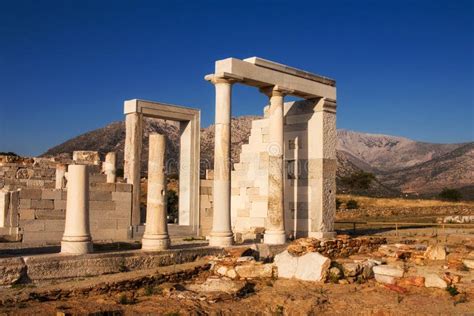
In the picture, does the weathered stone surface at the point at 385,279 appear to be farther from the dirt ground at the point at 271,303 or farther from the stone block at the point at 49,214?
the stone block at the point at 49,214

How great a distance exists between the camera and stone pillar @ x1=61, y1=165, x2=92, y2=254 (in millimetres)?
13570

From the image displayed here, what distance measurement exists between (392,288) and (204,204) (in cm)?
1106

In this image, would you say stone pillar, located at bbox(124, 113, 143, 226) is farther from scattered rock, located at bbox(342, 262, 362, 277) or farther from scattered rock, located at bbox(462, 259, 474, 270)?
scattered rock, located at bbox(462, 259, 474, 270)

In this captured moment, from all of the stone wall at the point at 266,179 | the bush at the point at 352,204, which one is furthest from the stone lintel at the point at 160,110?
the bush at the point at 352,204

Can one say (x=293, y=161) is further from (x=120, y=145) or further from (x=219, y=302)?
(x=120, y=145)

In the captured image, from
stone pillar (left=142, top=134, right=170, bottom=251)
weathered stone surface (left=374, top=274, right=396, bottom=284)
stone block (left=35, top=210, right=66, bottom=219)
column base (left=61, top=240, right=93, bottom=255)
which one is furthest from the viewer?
stone block (left=35, top=210, right=66, bottom=219)

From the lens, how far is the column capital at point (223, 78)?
17.7 metres

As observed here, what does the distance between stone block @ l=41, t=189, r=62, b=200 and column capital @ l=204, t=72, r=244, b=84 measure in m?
6.19

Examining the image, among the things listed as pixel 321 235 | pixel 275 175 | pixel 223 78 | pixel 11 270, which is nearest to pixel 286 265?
pixel 275 175

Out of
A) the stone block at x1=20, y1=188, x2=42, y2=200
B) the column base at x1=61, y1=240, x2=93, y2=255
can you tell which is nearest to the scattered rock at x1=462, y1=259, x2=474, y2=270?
the column base at x1=61, y1=240, x2=93, y2=255

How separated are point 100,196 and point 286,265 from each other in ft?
25.3

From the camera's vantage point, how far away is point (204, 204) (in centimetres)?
2364

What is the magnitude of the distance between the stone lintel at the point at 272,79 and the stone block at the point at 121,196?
5.78m

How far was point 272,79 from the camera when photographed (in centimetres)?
1931
